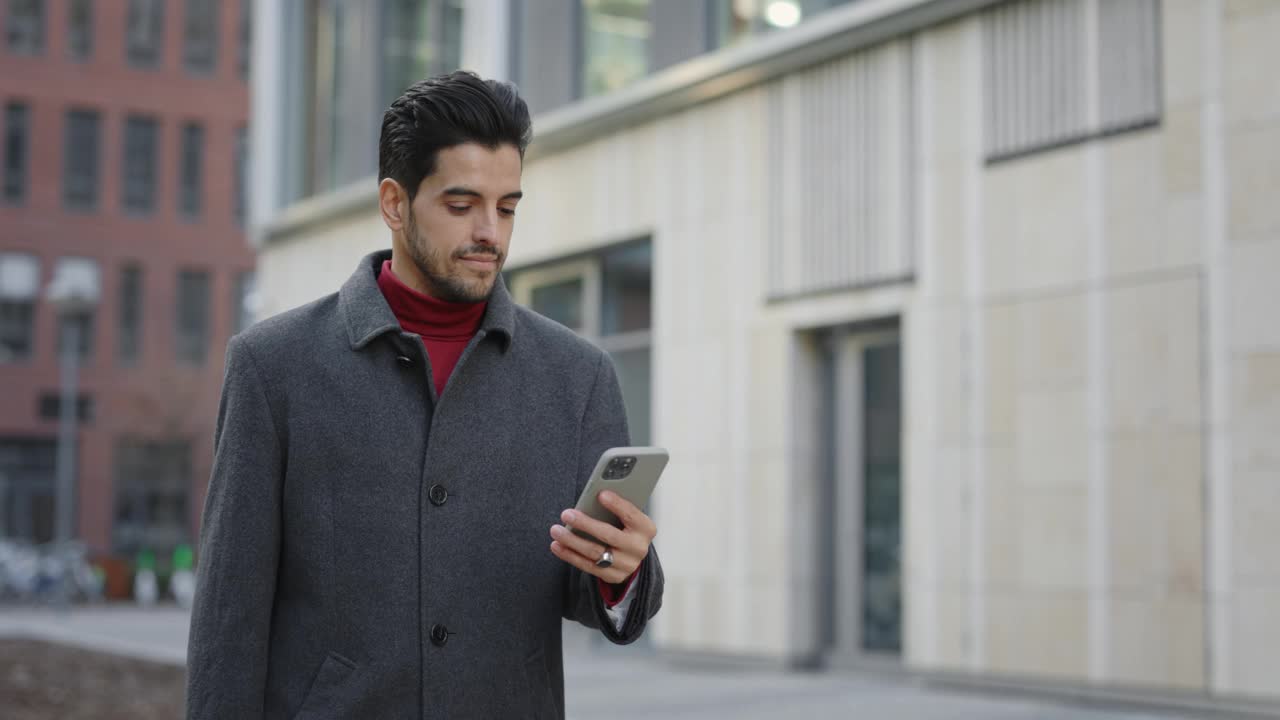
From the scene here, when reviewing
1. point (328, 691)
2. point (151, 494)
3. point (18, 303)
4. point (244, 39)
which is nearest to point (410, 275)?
point (328, 691)

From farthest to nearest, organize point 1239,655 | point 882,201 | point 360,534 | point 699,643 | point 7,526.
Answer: point 7,526, point 699,643, point 882,201, point 1239,655, point 360,534

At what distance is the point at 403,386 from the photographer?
3053 mm

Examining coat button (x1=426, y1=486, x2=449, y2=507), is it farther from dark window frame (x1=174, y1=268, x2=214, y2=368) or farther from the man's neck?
dark window frame (x1=174, y1=268, x2=214, y2=368)

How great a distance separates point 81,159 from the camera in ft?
154

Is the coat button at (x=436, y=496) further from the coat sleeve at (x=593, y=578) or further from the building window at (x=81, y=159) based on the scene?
the building window at (x=81, y=159)

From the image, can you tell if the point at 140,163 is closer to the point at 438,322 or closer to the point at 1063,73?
the point at 1063,73

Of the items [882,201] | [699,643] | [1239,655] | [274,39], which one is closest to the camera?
[1239,655]

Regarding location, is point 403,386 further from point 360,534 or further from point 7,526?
point 7,526

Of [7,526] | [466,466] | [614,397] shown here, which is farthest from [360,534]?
[7,526]

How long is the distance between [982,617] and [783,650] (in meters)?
2.41

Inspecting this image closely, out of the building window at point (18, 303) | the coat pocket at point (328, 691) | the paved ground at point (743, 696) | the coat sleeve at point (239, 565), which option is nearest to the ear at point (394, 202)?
the coat sleeve at point (239, 565)

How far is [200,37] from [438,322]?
4724 cm

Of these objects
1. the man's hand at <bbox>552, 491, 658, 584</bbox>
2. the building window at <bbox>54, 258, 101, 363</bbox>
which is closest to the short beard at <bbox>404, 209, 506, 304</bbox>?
the man's hand at <bbox>552, 491, 658, 584</bbox>

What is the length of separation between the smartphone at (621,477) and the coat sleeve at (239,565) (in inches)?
21.5
